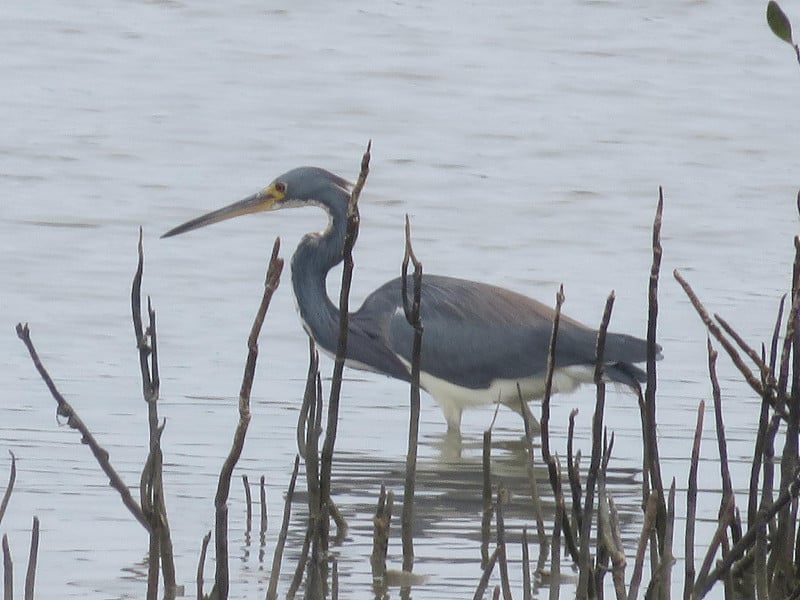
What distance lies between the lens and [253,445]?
280 inches

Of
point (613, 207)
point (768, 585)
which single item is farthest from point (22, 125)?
point (768, 585)

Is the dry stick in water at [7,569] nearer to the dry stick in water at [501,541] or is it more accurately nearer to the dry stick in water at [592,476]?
the dry stick in water at [501,541]

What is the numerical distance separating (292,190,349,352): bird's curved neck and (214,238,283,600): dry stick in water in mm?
4623

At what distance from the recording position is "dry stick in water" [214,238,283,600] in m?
3.30

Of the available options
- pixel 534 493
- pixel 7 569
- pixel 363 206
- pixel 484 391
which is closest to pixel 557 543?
pixel 534 493

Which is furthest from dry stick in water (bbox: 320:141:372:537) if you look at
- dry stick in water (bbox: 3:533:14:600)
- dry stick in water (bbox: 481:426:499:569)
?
dry stick in water (bbox: 481:426:499:569)

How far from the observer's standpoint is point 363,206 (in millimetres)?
12273

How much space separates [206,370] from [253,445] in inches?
46.5

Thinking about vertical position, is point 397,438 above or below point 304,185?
below

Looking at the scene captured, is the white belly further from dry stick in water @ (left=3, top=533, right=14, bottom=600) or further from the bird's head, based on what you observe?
dry stick in water @ (left=3, top=533, right=14, bottom=600)

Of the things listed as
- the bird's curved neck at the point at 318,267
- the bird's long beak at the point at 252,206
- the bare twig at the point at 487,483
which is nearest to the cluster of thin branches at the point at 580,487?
the bare twig at the point at 487,483

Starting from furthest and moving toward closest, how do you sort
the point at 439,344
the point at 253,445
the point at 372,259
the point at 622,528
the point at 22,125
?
the point at 22,125 → the point at 372,259 → the point at 439,344 → the point at 253,445 → the point at 622,528

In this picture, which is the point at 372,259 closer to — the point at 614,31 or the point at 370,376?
the point at 370,376

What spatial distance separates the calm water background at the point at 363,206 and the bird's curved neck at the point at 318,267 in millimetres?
253
